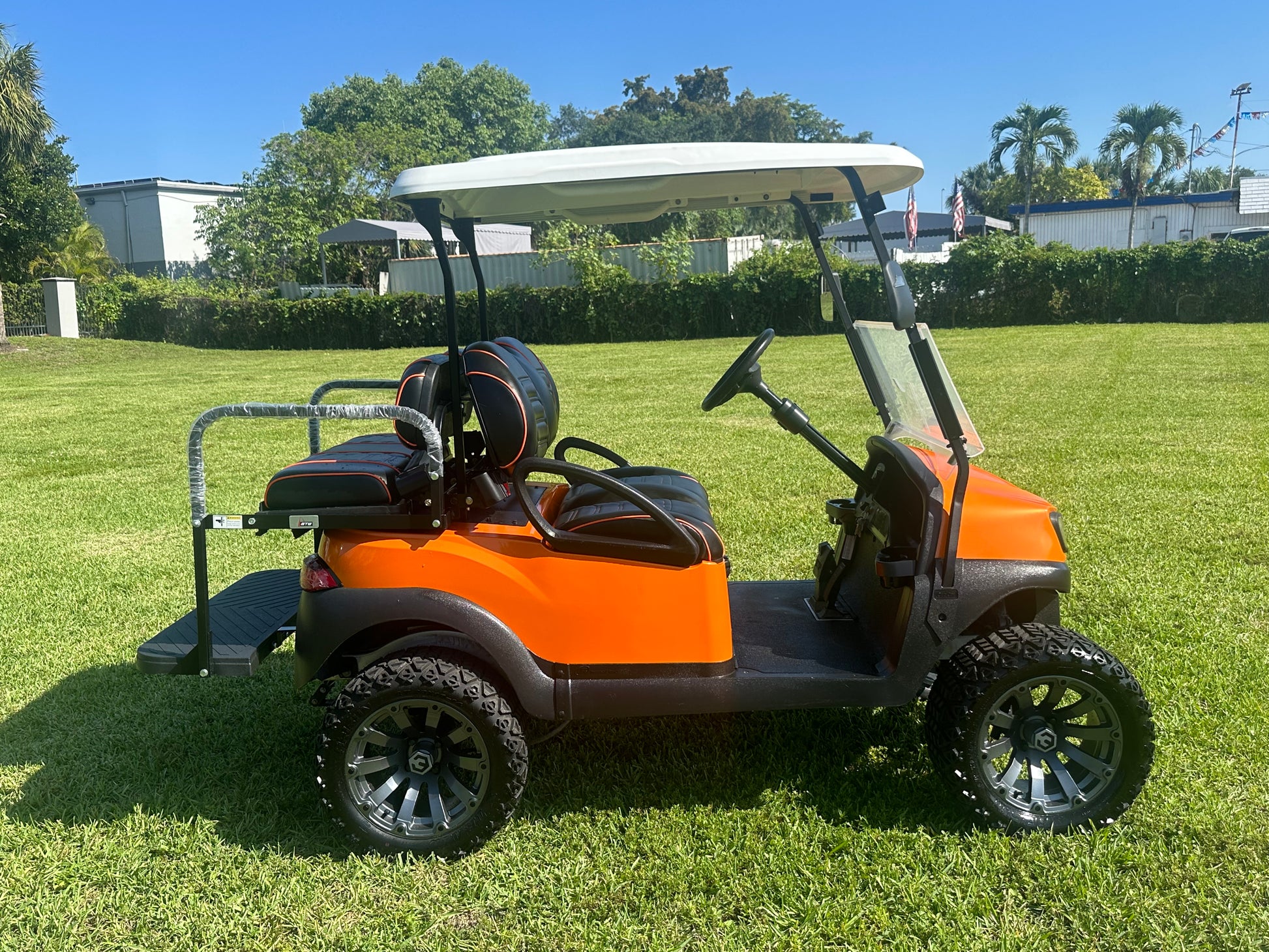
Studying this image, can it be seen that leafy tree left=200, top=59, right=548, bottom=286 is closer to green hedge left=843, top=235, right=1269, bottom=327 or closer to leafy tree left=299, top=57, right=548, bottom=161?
leafy tree left=299, top=57, right=548, bottom=161

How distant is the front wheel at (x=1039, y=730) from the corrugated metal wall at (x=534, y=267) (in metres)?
20.1

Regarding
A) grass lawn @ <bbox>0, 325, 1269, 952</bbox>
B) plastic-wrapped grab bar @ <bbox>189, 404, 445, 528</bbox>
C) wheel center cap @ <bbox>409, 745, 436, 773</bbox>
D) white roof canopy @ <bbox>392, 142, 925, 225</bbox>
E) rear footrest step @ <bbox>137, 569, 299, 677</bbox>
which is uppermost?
white roof canopy @ <bbox>392, 142, 925, 225</bbox>

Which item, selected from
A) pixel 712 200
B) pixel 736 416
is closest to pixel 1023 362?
pixel 736 416

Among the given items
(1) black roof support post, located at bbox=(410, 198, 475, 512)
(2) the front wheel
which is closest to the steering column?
(2) the front wheel

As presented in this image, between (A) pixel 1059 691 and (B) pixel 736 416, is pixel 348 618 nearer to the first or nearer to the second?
(A) pixel 1059 691

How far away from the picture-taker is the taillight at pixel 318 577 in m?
2.53

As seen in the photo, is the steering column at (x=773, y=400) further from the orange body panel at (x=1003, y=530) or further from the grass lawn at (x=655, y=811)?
the grass lawn at (x=655, y=811)

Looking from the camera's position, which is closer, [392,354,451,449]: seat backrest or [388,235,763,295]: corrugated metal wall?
[392,354,451,449]: seat backrest

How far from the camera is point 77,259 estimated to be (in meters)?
32.5

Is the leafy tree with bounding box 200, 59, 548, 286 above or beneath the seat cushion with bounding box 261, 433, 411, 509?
above

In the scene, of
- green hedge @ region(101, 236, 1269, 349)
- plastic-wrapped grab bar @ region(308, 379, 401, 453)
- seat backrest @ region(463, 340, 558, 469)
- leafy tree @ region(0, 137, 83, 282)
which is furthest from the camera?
leafy tree @ region(0, 137, 83, 282)

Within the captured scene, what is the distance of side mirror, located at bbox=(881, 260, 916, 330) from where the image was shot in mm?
2375

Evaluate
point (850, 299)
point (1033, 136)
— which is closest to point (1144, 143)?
point (1033, 136)

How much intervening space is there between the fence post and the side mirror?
25984mm
